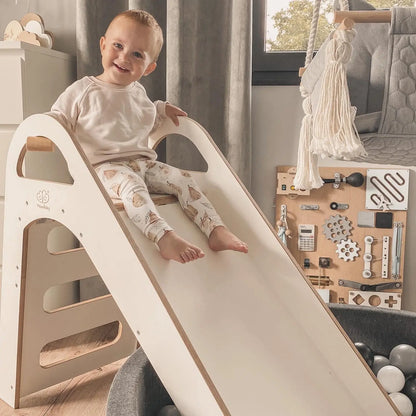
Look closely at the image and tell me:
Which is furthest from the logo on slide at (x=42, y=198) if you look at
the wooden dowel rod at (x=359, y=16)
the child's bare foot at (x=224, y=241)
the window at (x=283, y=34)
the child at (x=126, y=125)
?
the window at (x=283, y=34)

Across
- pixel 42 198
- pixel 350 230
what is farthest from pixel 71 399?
pixel 350 230

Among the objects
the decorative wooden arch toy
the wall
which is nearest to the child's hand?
the decorative wooden arch toy

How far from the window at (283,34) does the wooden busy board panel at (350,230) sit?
0.36 m

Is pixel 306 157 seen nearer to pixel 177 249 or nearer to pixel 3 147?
pixel 177 249

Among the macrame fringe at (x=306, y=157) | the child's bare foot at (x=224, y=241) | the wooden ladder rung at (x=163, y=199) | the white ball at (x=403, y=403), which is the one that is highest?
the macrame fringe at (x=306, y=157)

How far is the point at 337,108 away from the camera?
3.97 ft

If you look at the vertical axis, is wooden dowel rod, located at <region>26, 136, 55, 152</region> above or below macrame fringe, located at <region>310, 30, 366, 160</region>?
below

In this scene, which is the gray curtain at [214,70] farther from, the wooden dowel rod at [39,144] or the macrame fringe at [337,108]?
the wooden dowel rod at [39,144]

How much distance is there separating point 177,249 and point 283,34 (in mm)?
1280

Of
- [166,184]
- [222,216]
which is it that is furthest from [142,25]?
[222,216]

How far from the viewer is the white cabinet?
5.03 ft

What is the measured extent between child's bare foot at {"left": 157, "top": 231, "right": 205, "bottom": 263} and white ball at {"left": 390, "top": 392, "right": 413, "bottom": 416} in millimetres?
620

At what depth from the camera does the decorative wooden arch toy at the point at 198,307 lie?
0.94m

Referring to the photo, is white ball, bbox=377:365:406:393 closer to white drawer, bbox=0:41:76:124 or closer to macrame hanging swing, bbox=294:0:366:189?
macrame hanging swing, bbox=294:0:366:189
